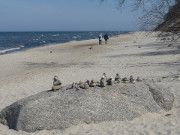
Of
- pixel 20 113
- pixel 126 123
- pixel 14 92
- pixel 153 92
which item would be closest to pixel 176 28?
pixel 153 92

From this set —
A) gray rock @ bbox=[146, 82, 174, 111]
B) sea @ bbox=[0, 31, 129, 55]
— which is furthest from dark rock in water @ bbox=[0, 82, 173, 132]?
sea @ bbox=[0, 31, 129, 55]

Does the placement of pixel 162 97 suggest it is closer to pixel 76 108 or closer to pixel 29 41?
pixel 76 108

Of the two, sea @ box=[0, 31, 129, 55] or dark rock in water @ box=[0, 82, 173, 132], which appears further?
sea @ box=[0, 31, 129, 55]

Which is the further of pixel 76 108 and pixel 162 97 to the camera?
pixel 162 97

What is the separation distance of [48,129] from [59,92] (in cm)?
105

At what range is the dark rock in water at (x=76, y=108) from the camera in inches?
A: 219

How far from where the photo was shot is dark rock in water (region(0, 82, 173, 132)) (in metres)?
5.57

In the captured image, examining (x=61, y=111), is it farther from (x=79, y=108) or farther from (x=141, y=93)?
(x=141, y=93)

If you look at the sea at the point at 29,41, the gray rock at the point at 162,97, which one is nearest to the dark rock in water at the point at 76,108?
the gray rock at the point at 162,97

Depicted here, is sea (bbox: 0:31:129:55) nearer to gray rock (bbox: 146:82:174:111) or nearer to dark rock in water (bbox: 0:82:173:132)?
dark rock in water (bbox: 0:82:173:132)

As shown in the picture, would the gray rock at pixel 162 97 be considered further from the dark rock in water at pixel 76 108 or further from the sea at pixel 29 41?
the sea at pixel 29 41

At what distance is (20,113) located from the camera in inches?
225

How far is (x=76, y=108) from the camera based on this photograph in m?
5.71

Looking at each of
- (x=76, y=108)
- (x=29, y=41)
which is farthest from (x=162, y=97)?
(x=29, y=41)
